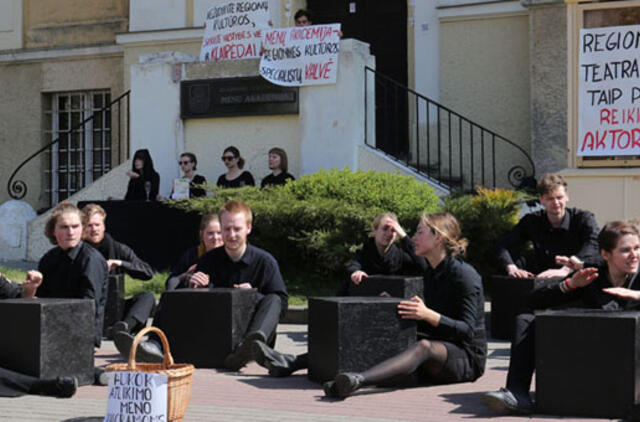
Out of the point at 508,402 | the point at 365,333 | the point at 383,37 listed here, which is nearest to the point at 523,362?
the point at 508,402

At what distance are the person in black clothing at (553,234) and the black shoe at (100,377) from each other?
3660 mm

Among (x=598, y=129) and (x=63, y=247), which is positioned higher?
(x=598, y=129)

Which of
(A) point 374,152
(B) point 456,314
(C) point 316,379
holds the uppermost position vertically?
(A) point 374,152

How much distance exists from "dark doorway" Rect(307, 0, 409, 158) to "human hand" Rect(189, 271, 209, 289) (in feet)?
27.9

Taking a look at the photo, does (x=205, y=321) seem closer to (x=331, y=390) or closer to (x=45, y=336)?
(x=45, y=336)

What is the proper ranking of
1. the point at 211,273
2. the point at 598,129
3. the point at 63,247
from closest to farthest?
the point at 63,247, the point at 211,273, the point at 598,129

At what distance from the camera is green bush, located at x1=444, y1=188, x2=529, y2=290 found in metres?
11.8

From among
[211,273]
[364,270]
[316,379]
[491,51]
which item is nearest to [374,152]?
[491,51]

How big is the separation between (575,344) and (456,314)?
1187 mm

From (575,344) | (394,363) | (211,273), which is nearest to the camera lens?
→ (575,344)

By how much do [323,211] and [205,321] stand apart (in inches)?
164

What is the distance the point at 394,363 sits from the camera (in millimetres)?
6656

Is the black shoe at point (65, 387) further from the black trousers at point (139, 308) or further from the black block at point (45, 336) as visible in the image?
the black trousers at point (139, 308)

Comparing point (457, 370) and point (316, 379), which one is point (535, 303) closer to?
point (457, 370)
